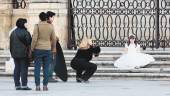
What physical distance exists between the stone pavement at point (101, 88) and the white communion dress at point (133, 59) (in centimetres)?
83

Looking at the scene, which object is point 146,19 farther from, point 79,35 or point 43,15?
point 43,15

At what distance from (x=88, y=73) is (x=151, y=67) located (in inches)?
102

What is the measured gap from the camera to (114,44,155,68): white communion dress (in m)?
20.7

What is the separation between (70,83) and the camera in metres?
19.0

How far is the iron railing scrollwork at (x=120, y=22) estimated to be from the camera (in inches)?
949

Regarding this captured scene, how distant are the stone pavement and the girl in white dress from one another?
83 centimetres

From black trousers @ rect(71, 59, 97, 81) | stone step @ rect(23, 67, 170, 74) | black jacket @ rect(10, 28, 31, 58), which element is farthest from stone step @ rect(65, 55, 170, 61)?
black jacket @ rect(10, 28, 31, 58)

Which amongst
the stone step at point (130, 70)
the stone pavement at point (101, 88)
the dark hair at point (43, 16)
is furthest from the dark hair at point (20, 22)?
the stone step at point (130, 70)

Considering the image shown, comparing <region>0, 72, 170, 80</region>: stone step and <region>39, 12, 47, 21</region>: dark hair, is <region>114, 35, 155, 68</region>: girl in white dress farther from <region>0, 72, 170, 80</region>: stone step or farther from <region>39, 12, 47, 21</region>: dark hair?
<region>39, 12, 47, 21</region>: dark hair

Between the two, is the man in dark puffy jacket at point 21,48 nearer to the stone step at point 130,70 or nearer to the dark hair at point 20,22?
the dark hair at point 20,22

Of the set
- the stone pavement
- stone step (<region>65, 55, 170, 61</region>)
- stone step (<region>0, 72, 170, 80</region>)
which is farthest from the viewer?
stone step (<region>65, 55, 170, 61</region>)

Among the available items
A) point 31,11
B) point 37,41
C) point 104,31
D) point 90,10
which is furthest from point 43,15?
point 104,31

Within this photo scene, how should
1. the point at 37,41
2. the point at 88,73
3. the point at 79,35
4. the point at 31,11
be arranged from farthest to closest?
the point at 79,35
the point at 31,11
the point at 88,73
the point at 37,41

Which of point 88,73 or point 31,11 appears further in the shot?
point 31,11
